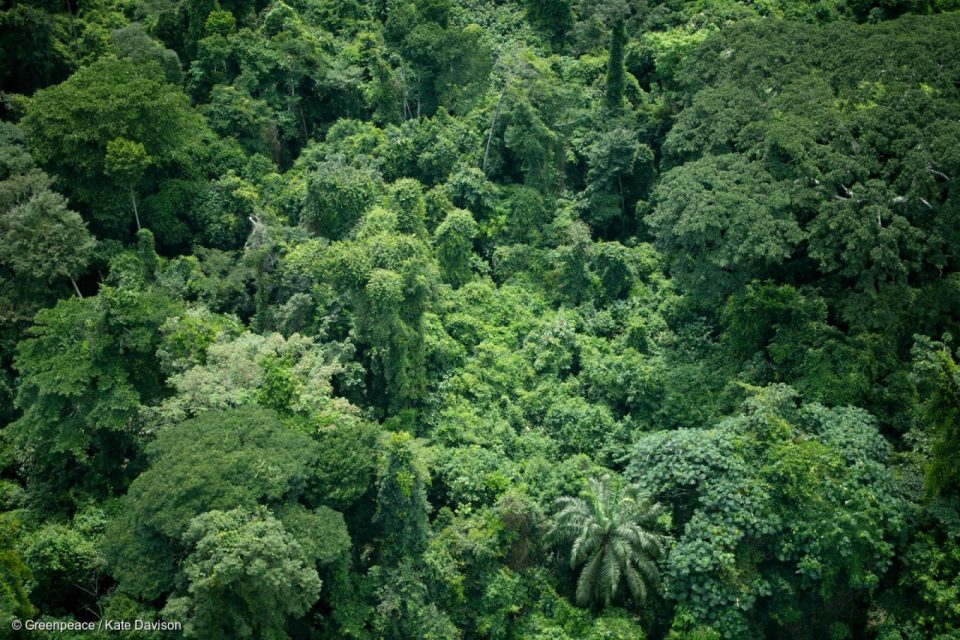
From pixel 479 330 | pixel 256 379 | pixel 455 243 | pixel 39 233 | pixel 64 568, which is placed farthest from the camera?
pixel 455 243

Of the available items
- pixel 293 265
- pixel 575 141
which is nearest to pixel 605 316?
pixel 575 141

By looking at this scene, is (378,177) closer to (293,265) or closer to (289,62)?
(293,265)

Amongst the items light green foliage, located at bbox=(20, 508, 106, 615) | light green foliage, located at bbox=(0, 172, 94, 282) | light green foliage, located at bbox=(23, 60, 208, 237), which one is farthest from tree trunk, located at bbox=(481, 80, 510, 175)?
→ light green foliage, located at bbox=(20, 508, 106, 615)

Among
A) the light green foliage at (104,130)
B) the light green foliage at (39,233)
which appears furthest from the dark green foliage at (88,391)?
the light green foliage at (104,130)

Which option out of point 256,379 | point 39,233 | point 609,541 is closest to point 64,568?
point 256,379

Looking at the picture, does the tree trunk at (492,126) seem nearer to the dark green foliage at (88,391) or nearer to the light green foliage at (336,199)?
the light green foliage at (336,199)

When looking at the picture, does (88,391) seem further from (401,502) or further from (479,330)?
(479,330)
